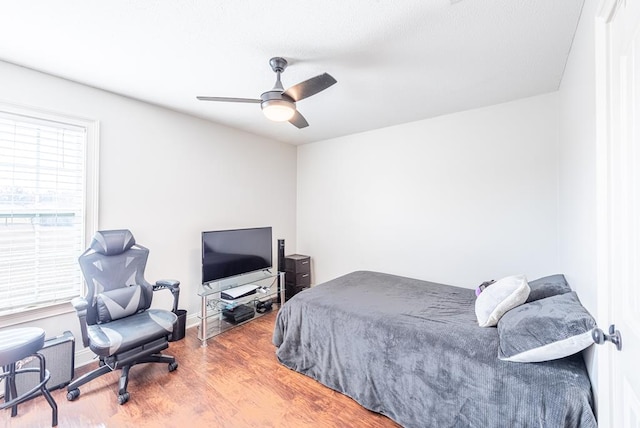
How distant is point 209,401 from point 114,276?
4.43ft

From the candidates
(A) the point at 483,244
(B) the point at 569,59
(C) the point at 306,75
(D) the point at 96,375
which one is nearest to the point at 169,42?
(C) the point at 306,75

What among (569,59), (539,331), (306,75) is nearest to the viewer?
(539,331)

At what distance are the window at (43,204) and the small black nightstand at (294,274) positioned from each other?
2.44 m

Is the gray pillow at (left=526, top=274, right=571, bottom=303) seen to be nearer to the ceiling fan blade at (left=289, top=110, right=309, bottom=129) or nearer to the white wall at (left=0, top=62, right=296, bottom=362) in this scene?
the ceiling fan blade at (left=289, top=110, right=309, bottom=129)

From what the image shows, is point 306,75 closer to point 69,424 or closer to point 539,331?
point 539,331

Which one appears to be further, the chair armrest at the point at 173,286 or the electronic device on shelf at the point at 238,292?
the electronic device on shelf at the point at 238,292

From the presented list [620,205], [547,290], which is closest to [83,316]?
[620,205]

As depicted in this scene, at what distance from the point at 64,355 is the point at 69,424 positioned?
1.94 feet

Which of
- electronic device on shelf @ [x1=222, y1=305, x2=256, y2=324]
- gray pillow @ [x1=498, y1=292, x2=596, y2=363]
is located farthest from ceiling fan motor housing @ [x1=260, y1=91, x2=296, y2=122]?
electronic device on shelf @ [x1=222, y1=305, x2=256, y2=324]

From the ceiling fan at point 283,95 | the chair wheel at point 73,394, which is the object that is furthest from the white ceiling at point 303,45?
the chair wheel at point 73,394

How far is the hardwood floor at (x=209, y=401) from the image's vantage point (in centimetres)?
186

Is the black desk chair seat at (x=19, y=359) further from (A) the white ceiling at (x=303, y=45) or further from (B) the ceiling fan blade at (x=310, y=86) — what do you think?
(B) the ceiling fan blade at (x=310, y=86)

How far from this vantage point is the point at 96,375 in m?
2.17

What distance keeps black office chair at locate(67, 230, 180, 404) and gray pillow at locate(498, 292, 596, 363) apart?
245 cm
